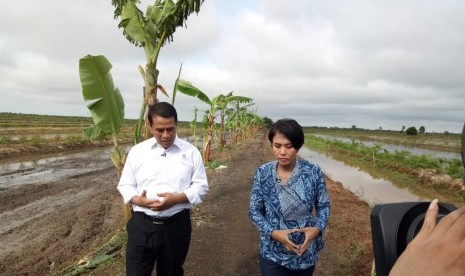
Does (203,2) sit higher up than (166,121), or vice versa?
(203,2)

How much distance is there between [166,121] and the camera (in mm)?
3160

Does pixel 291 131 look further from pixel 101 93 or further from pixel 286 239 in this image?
pixel 101 93

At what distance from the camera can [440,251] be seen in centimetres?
53

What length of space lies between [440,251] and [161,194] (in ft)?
8.49

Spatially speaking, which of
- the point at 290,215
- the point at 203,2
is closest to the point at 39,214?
the point at 203,2

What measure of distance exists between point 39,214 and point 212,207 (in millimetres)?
3593

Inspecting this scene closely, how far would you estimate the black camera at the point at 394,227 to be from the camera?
78 cm

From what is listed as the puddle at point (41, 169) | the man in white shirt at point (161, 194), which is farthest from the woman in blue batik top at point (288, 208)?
the puddle at point (41, 169)

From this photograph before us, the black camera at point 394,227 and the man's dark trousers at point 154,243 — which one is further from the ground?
the black camera at point 394,227

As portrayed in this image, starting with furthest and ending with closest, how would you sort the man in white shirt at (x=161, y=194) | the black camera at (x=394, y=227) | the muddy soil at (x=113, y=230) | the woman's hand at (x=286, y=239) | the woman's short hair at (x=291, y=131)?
1. the muddy soil at (x=113, y=230)
2. the man in white shirt at (x=161, y=194)
3. the woman's short hair at (x=291, y=131)
4. the woman's hand at (x=286, y=239)
5. the black camera at (x=394, y=227)

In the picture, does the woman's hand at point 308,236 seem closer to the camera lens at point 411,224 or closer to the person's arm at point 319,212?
the person's arm at point 319,212

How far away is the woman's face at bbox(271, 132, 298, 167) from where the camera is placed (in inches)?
101

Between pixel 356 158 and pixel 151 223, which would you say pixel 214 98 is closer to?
pixel 151 223

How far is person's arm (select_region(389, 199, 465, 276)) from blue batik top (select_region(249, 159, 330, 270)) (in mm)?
1932
